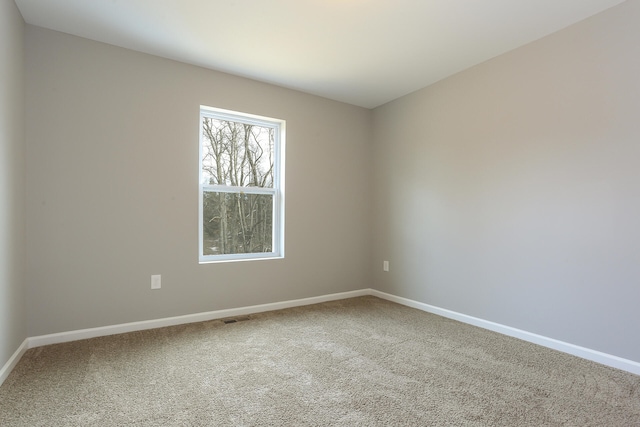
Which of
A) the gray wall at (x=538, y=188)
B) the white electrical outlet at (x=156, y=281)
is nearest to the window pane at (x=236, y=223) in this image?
the white electrical outlet at (x=156, y=281)

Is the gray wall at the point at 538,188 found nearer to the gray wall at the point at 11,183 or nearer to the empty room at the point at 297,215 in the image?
the empty room at the point at 297,215

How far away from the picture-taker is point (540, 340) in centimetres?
259

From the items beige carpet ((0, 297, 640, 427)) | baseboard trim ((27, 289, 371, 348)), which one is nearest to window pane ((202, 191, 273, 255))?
baseboard trim ((27, 289, 371, 348))

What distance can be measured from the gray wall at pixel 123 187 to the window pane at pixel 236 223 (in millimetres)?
197

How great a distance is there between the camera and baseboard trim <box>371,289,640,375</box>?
2172mm

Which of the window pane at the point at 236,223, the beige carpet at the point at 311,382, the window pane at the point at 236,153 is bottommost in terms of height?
the beige carpet at the point at 311,382

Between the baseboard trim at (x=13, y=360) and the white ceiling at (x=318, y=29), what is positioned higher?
the white ceiling at (x=318, y=29)

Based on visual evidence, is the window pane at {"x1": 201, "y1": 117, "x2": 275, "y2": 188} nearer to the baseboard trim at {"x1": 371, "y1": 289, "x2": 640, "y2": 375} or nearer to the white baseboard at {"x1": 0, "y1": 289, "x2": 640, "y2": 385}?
the white baseboard at {"x1": 0, "y1": 289, "x2": 640, "y2": 385}

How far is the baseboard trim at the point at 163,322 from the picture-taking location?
8.19 ft

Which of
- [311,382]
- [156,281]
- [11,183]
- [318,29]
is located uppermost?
[318,29]

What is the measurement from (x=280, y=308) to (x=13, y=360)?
2117mm

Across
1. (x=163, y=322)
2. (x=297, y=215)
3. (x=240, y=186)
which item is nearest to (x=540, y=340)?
(x=297, y=215)

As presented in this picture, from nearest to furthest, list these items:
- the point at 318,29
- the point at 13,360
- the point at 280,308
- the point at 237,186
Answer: the point at 13,360
the point at 318,29
the point at 237,186
the point at 280,308

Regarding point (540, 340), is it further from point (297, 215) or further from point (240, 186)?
point (240, 186)
